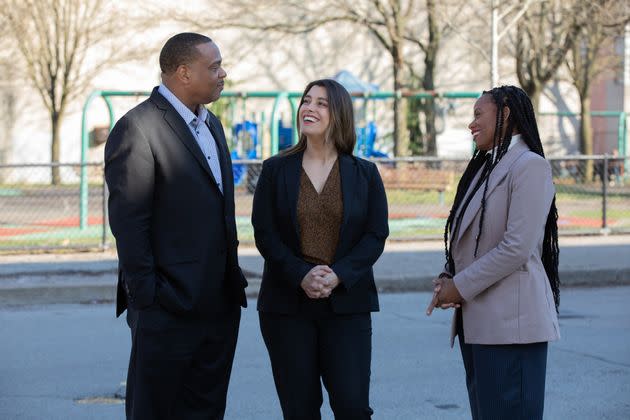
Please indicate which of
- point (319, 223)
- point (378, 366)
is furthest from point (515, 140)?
point (378, 366)

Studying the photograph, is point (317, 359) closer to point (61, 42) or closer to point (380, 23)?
point (380, 23)

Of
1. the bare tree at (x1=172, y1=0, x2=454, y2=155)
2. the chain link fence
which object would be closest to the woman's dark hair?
the chain link fence

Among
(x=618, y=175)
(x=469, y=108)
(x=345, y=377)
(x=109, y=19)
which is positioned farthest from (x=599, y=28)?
(x=345, y=377)

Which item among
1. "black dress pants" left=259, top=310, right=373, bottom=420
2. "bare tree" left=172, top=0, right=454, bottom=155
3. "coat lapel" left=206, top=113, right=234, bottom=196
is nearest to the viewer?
"coat lapel" left=206, top=113, right=234, bottom=196

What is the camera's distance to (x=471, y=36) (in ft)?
113

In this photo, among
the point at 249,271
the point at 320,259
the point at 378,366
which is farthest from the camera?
the point at 249,271

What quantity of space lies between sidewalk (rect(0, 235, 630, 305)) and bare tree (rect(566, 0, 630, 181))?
42.2ft

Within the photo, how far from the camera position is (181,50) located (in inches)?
176

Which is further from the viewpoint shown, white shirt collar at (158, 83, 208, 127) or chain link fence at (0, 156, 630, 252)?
chain link fence at (0, 156, 630, 252)

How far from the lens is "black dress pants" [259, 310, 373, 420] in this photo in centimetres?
471

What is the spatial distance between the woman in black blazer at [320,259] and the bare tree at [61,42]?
27.1 m

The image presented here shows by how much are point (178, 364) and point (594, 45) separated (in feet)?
90.8

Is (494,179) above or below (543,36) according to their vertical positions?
below

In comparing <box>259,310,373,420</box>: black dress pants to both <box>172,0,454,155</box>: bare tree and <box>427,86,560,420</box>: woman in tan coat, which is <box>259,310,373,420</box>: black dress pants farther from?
<box>172,0,454,155</box>: bare tree
